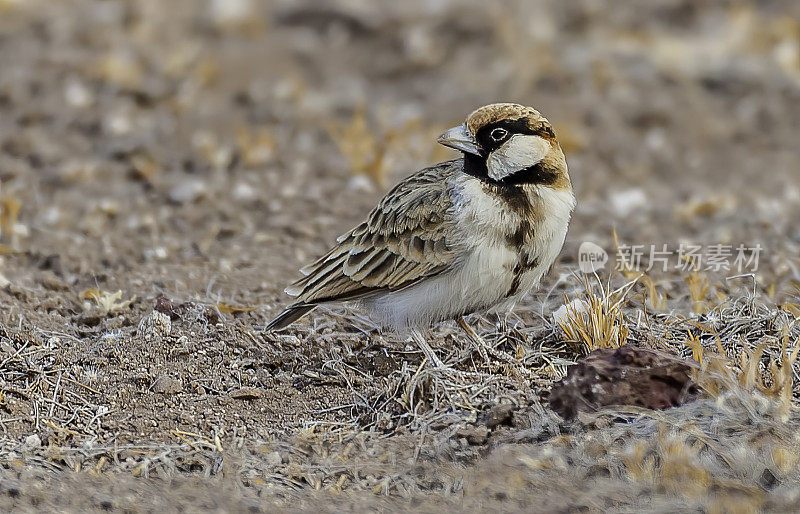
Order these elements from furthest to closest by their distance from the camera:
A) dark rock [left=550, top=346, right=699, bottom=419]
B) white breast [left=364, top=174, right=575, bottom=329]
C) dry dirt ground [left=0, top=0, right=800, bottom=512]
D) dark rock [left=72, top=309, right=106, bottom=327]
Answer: dark rock [left=72, top=309, right=106, bottom=327], white breast [left=364, top=174, right=575, bottom=329], dark rock [left=550, top=346, right=699, bottom=419], dry dirt ground [left=0, top=0, right=800, bottom=512]

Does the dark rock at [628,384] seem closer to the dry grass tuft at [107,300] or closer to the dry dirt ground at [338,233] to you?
the dry dirt ground at [338,233]

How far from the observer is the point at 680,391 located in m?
4.04

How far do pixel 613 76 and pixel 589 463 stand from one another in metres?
6.75

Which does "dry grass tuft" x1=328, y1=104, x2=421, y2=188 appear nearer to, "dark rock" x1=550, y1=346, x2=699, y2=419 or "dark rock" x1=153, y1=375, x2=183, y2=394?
"dark rock" x1=153, y1=375, x2=183, y2=394

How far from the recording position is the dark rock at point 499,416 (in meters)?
4.11

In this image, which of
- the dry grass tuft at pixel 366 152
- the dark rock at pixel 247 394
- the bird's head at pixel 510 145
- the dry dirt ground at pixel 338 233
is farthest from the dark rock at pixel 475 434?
the dry grass tuft at pixel 366 152

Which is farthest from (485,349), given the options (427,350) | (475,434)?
(475,434)

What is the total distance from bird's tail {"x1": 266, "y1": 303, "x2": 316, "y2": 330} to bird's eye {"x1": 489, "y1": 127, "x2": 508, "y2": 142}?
3.80 feet

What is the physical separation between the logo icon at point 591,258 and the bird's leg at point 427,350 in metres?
1.18

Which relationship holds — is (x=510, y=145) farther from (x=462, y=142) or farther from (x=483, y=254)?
(x=483, y=254)

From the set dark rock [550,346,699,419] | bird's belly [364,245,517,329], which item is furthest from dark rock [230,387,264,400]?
dark rock [550,346,699,419]

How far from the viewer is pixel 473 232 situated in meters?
4.53

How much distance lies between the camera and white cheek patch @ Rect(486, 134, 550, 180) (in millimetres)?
4590

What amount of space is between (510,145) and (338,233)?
8.16 ft
